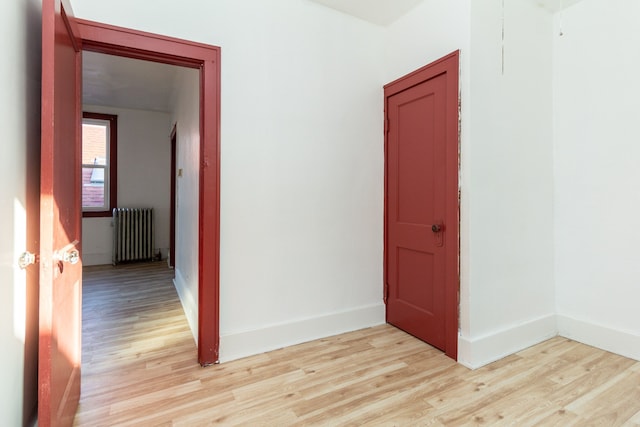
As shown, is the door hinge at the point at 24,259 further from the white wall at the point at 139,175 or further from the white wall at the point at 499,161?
the white wall at the point at 139,175

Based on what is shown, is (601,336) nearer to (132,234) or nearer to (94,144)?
(132,234)

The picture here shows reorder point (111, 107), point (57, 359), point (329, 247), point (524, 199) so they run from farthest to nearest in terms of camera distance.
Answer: point (111, 107) → point (329, 247) → point (524, 199) → point (57, 359)

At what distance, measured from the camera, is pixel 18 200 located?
125 cm

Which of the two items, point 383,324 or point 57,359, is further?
point 383,324

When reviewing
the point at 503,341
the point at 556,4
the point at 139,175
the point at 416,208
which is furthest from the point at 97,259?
the point at 556,4

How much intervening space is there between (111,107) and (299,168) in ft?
15.9

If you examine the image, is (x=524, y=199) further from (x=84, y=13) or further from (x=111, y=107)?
(x=111, y=107)

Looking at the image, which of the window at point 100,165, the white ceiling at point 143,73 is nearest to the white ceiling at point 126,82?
the white ceiling at point 143,73

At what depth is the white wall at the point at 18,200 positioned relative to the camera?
113cm

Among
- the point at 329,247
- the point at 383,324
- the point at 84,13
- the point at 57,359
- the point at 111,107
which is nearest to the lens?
the point at 57,359

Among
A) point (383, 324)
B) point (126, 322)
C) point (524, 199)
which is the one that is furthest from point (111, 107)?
point (524, 199)

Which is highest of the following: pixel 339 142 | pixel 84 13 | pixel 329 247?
pixel 84 13

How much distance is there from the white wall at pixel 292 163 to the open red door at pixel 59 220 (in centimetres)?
68

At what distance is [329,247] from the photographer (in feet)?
8.78
